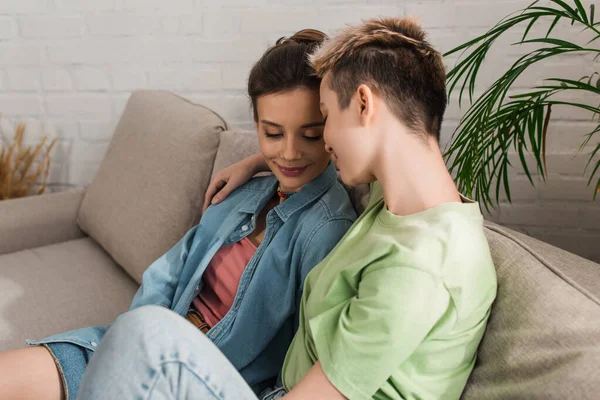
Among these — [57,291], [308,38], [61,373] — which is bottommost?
[57,291]

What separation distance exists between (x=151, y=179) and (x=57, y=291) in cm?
39

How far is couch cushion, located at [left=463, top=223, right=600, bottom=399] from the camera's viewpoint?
848 mm

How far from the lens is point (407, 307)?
34.4 inches

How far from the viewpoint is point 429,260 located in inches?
35.6

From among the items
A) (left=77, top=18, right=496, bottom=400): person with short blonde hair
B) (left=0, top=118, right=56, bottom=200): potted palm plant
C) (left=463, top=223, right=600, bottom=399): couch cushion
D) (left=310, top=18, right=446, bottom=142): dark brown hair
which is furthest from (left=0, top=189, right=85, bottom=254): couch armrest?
(left=463, top=223, right=600, bottom=399): couch cushion

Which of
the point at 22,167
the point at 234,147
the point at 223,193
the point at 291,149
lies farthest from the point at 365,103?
the point at 22,167

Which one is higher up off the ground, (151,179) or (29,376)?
(151,179)

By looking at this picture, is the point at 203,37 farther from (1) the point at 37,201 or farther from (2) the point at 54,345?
(2) the point at 54,345

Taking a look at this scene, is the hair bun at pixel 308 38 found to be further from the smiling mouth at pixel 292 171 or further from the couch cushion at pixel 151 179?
the couch cushion at pixel 151 179

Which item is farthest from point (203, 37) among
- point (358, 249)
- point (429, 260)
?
point (429, 260)

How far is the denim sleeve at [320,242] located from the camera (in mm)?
1196

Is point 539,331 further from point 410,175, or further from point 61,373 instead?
point 61,373

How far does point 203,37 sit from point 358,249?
1.31m

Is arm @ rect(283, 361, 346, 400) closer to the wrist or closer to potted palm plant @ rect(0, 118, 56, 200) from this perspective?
the wrist
